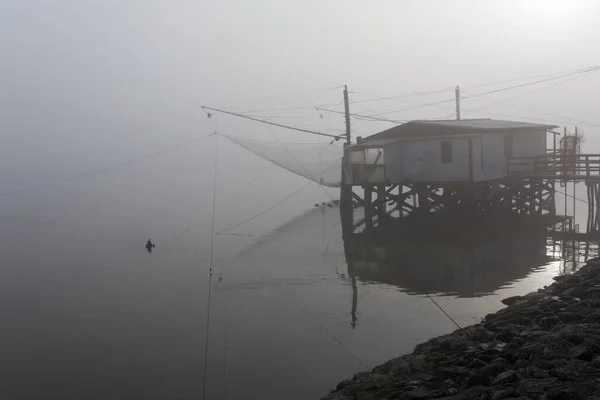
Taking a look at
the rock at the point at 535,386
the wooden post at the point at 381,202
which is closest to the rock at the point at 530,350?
the rock at the point at 535,386

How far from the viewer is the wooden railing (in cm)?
2448

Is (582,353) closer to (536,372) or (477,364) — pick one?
(536,372)

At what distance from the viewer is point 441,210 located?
2895cm

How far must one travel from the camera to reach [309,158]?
34.2 meters

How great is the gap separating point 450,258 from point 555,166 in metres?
8.07

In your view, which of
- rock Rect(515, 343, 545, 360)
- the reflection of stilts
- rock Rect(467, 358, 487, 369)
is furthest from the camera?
the reflection of stilts

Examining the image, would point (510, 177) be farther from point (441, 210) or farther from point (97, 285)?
point (97, 285)

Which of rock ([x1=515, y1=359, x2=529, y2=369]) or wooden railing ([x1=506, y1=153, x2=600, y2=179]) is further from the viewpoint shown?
wooden railing ([x1=506, y1=153, x2=600, y2=179])

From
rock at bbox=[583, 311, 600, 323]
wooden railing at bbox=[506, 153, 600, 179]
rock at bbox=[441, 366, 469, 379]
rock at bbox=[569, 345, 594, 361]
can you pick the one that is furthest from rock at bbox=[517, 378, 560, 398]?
wooden railing at bbox=[506, 153, 600, 179]

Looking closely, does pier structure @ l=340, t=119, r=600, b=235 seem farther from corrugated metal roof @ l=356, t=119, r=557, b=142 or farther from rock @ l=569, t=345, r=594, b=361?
rock @ l=569, t=345, r=594, b=361

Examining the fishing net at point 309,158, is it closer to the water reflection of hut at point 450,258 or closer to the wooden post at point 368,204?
the wooden post at point 368,204

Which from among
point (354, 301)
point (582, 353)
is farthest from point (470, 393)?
point (354, 301)

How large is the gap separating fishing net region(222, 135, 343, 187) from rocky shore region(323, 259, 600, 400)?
778 inches

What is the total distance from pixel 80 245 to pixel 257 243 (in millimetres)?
7421
